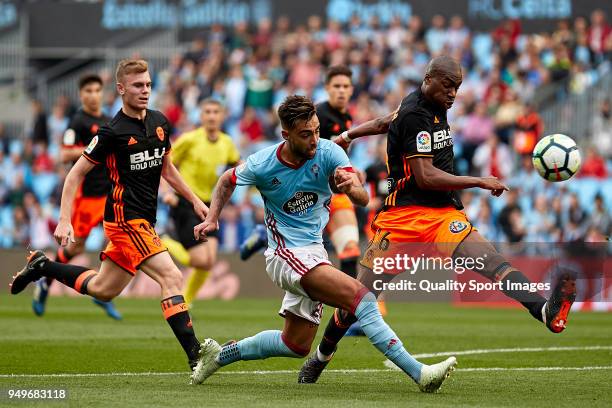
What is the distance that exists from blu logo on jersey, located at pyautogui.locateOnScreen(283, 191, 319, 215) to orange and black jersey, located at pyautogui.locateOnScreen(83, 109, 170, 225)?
1.93 meters

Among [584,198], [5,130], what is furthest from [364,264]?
[5,130]

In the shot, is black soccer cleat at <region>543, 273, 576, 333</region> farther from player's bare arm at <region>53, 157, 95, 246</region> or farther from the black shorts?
the black shorts

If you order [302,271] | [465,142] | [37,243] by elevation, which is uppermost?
[302,271]

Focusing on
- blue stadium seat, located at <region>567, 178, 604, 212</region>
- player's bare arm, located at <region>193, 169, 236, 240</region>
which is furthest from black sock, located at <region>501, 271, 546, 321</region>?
blue stadium seat, located at <region>567, 178, 604, 212</region>

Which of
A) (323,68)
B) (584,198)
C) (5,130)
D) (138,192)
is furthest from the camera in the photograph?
(5,130)

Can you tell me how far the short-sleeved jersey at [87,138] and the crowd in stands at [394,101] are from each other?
7.94m

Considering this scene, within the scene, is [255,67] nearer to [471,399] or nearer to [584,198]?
[584,198]

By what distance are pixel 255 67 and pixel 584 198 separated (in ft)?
29.0

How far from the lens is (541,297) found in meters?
8.52

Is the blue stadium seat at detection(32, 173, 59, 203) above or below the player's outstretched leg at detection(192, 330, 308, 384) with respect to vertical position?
below

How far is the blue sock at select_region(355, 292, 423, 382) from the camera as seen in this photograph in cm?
797

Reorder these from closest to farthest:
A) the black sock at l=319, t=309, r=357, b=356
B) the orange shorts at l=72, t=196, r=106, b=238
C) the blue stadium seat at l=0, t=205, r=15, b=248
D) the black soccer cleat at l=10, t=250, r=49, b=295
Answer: the black sock at l=319, t=309, r=357, b=356, the black soccer cleat at l=10, t=250, r=49, b=295, the orange shorts at l=72, t=196, r=106, b=238, the blue stadium seat at l=0, t=205, r=15, b=248

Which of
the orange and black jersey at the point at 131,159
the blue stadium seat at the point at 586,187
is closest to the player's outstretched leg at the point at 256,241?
the orange and black jersey at the point at 131,159

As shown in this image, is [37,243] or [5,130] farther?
[5,130]
